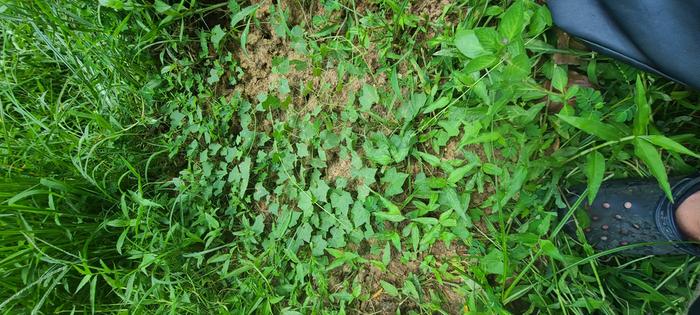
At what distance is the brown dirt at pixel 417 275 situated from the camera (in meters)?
1.63

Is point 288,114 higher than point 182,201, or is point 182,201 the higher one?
point 288,114

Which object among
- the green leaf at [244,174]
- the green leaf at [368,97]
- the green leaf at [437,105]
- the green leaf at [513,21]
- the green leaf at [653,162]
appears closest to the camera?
the green leaf at [653,162]

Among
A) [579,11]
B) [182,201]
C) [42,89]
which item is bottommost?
[182,201]

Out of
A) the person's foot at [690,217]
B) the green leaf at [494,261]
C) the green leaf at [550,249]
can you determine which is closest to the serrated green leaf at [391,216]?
the green leaf at [494,261]

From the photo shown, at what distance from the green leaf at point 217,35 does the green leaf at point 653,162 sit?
4.96ft

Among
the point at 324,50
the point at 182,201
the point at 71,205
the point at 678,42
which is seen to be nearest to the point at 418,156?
the point at 324,50

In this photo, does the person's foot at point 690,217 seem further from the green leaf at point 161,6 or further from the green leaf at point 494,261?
the green leaf at point 161,6

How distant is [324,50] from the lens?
171cm

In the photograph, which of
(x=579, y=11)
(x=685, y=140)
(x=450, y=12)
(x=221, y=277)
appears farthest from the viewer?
(x=221, y=277)

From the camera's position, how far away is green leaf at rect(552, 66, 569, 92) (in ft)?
4.64

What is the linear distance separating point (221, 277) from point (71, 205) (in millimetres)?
653

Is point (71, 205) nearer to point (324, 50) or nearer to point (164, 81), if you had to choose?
point (164, 81)

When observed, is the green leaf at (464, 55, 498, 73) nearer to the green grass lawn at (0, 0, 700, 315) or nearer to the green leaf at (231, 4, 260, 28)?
the green grass lawn at (0, 0, 700, 315)

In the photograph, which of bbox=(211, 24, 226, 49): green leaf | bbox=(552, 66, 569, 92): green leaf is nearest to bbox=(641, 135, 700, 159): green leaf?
bbox=(552, 66, 569, 92): green leaf
